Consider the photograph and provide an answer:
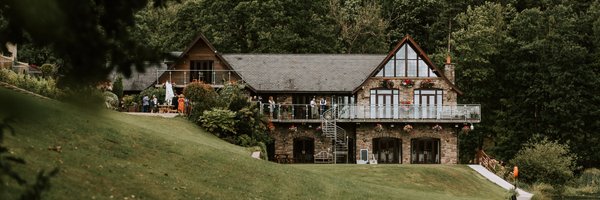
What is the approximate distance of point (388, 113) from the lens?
50125mm

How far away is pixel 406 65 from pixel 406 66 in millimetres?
53

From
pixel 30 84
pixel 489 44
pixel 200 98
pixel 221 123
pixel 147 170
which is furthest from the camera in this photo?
pixel 489 44

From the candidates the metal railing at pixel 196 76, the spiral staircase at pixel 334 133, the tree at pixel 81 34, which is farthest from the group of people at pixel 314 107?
the tree at pixel 81 34

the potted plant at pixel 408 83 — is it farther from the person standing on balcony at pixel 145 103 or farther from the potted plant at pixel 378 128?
the person standing on balcony at pixel 145 103

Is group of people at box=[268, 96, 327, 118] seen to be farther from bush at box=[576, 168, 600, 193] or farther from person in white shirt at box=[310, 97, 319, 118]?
bush at box=[576, 168, 600, 193]

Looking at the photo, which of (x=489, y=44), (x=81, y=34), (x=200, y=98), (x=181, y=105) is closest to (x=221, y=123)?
(x=200, y=98)

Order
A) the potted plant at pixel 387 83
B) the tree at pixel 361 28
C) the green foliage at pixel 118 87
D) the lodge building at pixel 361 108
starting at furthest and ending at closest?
the tree at pixel 361 28 → the potted plant at pixel 387 83 → the lodge building at pixel 361 108 → the green foliage at pixel 118 87

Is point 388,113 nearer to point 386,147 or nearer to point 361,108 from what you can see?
point 361,108

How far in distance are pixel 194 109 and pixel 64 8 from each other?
34525mm

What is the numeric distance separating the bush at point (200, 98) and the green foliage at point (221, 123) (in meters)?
1.20

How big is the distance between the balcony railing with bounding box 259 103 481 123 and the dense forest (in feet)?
27.8

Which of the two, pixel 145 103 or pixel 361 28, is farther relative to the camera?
pixel 361 28

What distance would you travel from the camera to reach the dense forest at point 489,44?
57875mm

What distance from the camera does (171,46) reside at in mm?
66875
